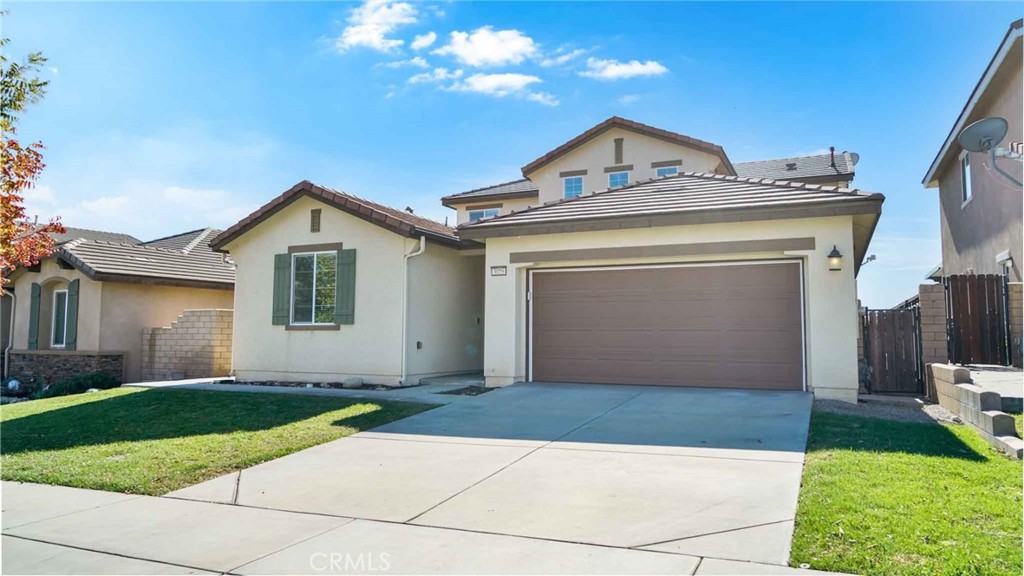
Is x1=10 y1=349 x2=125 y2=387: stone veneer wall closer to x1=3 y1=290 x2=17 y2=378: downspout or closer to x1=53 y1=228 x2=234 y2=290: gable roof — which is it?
x1=3 y1=290 x2=17 y2=378: downspout

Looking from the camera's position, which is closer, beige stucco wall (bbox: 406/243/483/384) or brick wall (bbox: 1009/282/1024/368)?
brick wall (bbox: 1009/282/1024/368)

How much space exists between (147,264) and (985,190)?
2219cm

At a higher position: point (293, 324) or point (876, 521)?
point (293, 324)

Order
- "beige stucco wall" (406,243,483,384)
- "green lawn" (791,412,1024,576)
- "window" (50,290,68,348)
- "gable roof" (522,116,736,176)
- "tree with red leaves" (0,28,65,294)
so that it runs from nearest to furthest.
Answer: "green lawn" (791,412,1024,576) < "tree with red leaves" (0,28,65,294) < "beige stucco wall" (406,243,483,384) < "window" (50,290,68,348) < "gable roof" (522,116,736,176)

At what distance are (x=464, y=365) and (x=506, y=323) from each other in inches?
126

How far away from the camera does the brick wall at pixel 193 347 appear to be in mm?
16281

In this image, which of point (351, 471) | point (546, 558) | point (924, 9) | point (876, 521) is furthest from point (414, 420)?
point (924, 9)

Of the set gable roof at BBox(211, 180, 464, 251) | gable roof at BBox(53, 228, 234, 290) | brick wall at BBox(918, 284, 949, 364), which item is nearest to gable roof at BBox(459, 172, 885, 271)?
gable roof at BBox(211, 180, 464, 251)

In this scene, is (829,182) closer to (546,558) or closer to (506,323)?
(506,323)

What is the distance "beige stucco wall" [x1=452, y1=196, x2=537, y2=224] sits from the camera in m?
24.7

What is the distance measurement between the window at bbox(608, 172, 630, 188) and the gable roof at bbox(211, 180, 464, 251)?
8014 millimetres

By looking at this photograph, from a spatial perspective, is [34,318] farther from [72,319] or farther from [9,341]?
[72,319]

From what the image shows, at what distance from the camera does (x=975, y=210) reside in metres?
17.2

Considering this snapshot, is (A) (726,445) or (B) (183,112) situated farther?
(B) (183,112)
